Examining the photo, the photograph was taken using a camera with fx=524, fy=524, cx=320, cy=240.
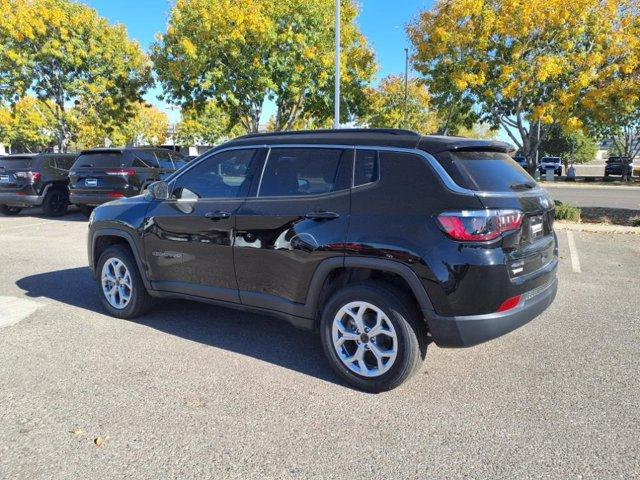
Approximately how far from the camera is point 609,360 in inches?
164

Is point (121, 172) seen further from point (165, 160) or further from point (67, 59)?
point (67, 59)

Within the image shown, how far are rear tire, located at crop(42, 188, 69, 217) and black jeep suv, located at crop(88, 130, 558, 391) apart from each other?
10167mm

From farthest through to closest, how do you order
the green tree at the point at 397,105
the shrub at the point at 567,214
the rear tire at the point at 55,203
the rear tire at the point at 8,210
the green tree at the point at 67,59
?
the green tree at the point at 397,105
the green tree at the point at 67,59
the rear tire at the point at 8,210
the rear tire at the point at 55,203
the shrub at the point at 567,214

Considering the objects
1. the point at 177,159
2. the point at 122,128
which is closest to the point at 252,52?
the point at 177,159

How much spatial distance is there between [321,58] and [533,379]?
53.4 feet

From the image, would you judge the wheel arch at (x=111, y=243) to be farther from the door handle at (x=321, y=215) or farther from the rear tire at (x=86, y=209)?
the rear tire at (x=86, y=209)

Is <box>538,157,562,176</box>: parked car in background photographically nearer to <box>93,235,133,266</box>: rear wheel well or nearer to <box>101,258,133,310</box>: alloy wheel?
<box>93,235,133,266</box>: rear wheel well

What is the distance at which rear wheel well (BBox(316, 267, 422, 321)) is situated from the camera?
3575 mm

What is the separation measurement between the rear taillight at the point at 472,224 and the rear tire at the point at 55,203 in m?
12.5

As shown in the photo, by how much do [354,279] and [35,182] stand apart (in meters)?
11.8

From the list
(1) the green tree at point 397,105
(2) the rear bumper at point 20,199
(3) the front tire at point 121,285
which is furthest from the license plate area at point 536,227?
(1) the green tree at point 397,105

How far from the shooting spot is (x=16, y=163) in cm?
1315

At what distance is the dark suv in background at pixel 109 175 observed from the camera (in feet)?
37.6

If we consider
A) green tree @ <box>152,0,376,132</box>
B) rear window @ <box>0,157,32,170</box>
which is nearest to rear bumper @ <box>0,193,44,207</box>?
rear window @ <box>0,157,32,170</box>
